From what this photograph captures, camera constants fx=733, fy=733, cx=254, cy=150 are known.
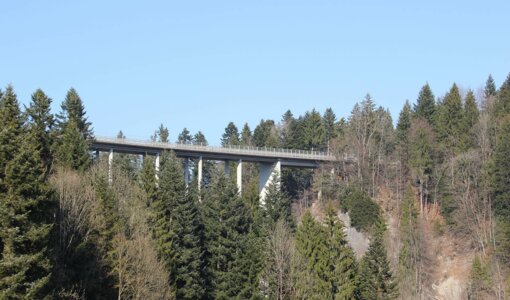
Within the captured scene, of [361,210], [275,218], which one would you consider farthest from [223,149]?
[275,218]

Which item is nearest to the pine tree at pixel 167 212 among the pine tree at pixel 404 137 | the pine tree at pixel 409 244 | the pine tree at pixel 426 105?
the pine tree at pixel 409 244

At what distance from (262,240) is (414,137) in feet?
124

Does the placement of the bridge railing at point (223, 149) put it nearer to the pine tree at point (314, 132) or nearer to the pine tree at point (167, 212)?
the pine tree at point (314, 132)

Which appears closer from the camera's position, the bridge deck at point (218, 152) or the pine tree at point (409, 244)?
the pine tree at point (409, 244)

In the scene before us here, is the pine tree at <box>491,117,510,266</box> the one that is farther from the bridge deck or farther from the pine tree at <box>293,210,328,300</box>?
the bridge deck

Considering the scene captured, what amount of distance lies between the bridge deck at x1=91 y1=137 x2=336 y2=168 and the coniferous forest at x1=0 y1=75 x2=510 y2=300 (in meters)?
5.13

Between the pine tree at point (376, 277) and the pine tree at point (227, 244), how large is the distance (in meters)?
8.91

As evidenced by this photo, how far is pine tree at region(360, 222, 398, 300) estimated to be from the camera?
55.4m

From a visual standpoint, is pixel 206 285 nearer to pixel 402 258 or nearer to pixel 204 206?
pixel 204 206

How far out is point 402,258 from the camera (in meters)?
69.6

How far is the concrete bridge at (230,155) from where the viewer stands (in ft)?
293

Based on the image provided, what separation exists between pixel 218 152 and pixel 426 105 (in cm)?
3232

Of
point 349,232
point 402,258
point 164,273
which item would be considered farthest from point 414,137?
point 164,273

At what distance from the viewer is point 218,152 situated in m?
Answer: 97.4
